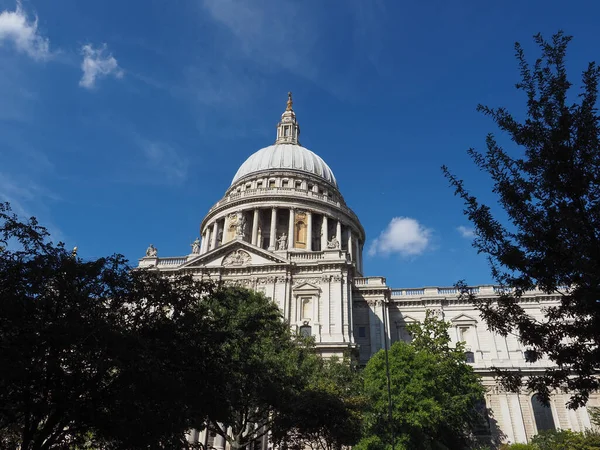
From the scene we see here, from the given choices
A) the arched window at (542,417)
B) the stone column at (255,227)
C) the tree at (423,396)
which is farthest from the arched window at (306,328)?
the arched window at (542,417)

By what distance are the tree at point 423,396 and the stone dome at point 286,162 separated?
33.4 metres

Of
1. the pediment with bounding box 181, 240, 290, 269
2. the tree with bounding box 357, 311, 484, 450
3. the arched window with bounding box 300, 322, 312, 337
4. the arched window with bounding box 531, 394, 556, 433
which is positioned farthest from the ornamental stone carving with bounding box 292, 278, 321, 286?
the arched window with bounding box 531, 394, 556, 433

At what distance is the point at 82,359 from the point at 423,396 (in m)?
20.7

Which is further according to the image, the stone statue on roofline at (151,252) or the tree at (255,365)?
the stone statue on roofline at (151,252)

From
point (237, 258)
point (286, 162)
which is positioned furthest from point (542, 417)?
point (286, 162)

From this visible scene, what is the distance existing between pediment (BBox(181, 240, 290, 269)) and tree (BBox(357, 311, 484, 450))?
Result: 14222 mm

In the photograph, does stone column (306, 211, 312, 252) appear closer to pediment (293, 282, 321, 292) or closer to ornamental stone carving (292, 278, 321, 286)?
ornamental stone carving (292, 278, 321, 286)

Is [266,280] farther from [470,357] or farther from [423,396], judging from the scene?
[470,357]

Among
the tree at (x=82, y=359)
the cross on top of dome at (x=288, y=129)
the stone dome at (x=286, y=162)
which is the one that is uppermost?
the cross on top of dome at (x=288, y=129)

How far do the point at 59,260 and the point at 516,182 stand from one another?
1212 cm

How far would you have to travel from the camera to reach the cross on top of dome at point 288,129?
72062 millimetres

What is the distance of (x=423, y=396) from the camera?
88.7 ft

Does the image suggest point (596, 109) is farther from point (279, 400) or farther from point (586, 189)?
point (279, 400)

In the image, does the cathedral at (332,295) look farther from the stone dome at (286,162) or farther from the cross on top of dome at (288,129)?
the cross on top of dome at (288,129)
